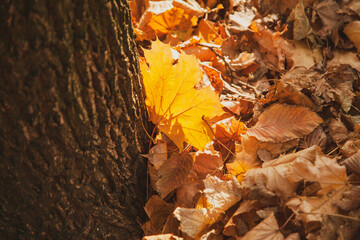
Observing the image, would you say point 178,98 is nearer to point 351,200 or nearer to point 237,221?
point 237,221

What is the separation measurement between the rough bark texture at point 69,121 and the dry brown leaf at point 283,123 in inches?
19.8

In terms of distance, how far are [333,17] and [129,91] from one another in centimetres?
138

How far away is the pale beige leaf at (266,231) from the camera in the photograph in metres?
0.91

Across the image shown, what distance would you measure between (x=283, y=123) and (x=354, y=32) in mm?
786

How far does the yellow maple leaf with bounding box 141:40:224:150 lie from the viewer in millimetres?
1039

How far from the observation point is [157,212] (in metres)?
1.14

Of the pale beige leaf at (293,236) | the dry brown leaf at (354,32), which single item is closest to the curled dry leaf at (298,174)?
the pale beige leaf at (293,236)

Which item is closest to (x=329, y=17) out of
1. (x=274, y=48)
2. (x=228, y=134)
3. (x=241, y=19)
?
(x=274, y=48)

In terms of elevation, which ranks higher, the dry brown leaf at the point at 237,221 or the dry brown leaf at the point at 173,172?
the dry brown leaf at the point at 173,172

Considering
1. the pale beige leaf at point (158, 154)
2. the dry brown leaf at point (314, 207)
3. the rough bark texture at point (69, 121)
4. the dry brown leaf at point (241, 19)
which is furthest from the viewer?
the dry brown leaf at point (241, 19)

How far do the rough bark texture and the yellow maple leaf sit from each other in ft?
0.24

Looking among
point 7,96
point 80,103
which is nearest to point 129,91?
point 80,103

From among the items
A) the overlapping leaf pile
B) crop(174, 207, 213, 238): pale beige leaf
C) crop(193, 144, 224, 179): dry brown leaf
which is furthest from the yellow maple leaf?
crop(174, 207, 213, 238): pale beige leaf

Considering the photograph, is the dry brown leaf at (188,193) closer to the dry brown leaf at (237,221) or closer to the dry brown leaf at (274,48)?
the dry brown leaf at (237,221)
